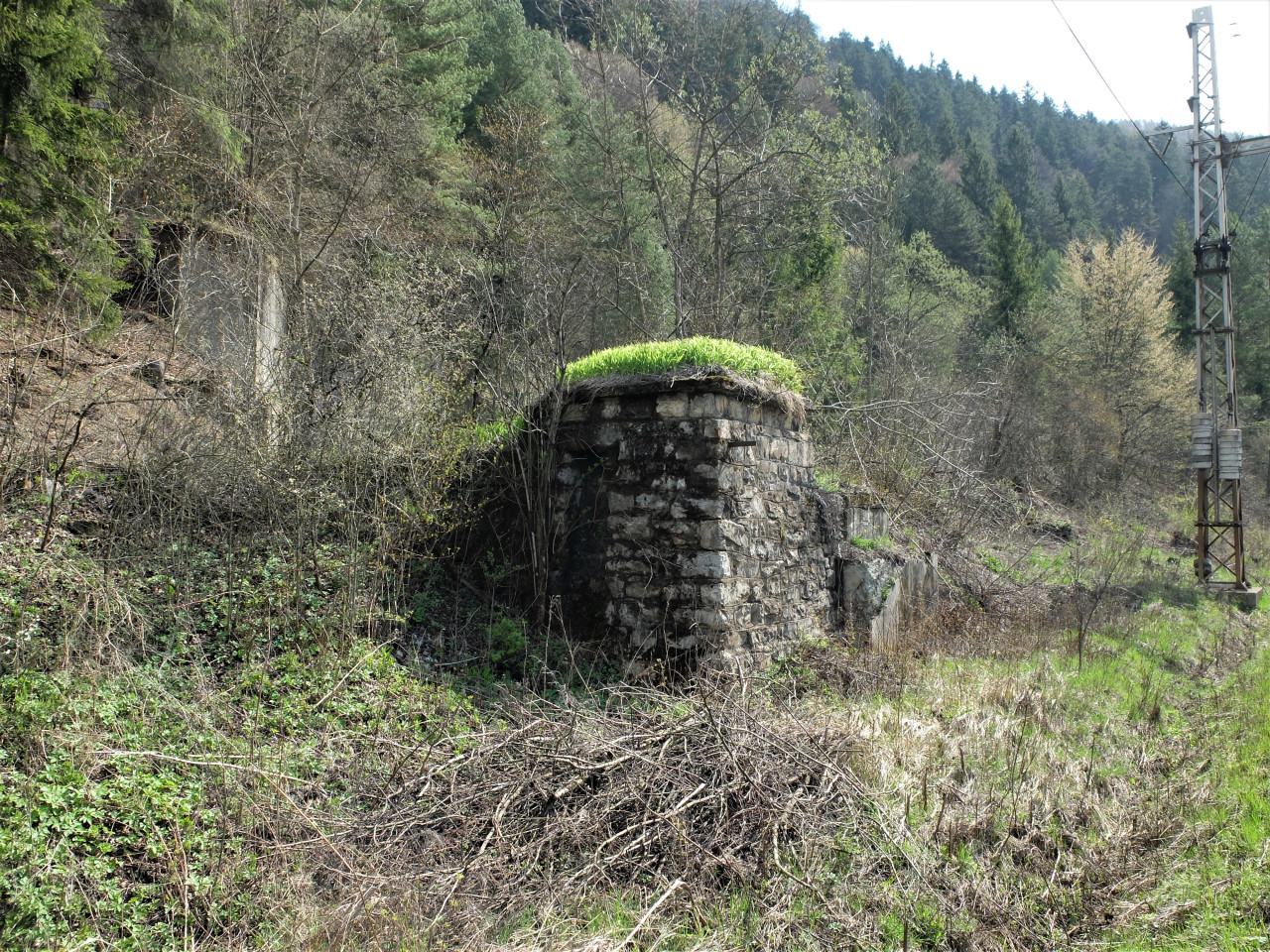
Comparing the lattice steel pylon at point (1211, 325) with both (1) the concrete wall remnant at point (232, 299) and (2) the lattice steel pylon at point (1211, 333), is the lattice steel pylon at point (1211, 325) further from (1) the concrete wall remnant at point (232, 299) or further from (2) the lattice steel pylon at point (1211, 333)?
(1) the concrete wall remnant at point (232, 299)

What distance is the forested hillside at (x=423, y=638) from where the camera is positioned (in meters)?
3.43

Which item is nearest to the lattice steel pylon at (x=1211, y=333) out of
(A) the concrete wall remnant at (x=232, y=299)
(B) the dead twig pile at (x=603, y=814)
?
(B) the dead twig pile at (x=603, y=814)

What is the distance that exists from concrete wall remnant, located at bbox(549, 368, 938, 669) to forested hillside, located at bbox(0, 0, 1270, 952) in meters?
0.29

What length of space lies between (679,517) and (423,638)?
2212 mm

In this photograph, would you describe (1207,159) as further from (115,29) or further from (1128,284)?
(115,29)

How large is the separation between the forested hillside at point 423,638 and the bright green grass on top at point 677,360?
4.3 inches

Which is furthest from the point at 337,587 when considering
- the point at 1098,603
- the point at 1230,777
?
→ the point at 1098,603

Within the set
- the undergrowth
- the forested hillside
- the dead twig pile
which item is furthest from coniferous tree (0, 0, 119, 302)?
the dead twig pile

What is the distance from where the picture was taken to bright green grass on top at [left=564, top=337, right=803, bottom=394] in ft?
21.0

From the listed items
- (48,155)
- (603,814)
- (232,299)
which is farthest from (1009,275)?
(603,814)

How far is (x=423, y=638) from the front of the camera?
20.0ft

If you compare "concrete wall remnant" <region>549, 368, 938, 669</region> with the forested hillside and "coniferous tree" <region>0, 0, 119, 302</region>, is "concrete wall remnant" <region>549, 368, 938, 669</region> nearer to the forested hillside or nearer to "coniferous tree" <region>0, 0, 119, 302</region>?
the forested hillside

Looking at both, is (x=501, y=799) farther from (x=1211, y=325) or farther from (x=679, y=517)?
(x=1211, y=325)

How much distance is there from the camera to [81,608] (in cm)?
427
